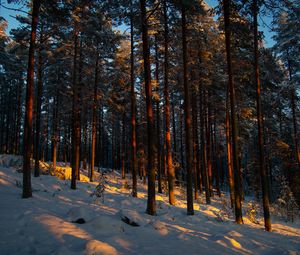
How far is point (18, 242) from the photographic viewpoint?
5.71 meters

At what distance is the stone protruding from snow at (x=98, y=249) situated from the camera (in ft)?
17.5

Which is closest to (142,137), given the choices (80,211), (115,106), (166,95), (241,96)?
(115,106)

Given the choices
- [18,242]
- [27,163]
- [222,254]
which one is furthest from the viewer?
[27,163]

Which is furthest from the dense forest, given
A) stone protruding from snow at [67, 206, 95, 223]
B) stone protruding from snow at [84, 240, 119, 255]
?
stone protruding from snow at [84, 240, 119, 255]

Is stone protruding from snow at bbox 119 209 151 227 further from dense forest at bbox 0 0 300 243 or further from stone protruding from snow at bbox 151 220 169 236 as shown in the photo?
dense forest at bbox 0 0 300 243

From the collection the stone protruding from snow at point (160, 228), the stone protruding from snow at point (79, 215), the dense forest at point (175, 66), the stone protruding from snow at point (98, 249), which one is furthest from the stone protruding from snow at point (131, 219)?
the dense forest at point (175, 66)

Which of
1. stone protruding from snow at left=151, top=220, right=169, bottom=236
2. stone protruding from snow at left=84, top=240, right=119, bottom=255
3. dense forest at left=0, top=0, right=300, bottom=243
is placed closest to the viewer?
stone protruding from snow at left=84, top=240, right=119, bottom=255

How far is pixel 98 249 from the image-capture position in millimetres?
5453

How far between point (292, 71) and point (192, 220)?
1766cm

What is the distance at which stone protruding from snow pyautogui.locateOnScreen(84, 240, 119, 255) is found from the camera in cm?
533

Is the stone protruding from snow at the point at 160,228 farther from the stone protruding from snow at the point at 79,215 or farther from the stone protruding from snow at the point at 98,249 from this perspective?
the stone protruding from snow at the point at 98,249

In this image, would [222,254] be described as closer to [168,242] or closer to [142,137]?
[168,242]

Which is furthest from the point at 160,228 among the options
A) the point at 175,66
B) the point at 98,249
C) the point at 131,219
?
the point at 175,66

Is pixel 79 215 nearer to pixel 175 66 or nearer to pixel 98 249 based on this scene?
pixel 98 249
